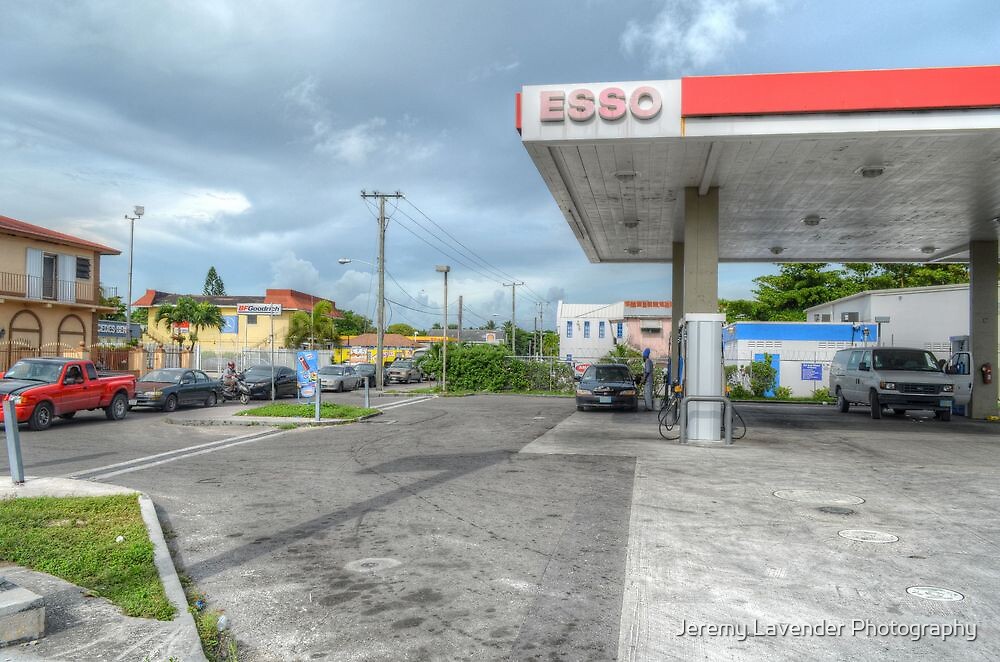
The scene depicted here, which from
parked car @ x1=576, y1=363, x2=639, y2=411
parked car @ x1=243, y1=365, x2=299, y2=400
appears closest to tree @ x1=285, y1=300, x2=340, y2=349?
parked car @ x1=243, y1=365, x2=299, y2=400

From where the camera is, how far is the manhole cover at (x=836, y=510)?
292 inches

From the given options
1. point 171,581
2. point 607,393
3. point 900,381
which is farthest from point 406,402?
point 171,581

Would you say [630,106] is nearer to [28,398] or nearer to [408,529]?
[408,529]

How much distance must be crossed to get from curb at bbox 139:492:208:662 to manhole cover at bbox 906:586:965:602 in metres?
4.68

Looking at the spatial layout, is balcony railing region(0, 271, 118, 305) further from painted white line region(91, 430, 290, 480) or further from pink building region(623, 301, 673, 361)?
pink building region(623, 301, 673, 361)

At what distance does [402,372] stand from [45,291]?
19503mm

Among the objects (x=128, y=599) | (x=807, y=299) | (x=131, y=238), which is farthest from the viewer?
(x=807, y=299)

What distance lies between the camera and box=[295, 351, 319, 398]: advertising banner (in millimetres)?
18828

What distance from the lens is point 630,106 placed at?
1199cm

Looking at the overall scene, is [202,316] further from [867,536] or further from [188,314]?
[867,536]

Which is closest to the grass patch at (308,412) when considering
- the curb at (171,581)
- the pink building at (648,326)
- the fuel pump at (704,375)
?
the fuel pump at (704,375)

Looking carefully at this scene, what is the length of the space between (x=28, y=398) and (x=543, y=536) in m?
14.3

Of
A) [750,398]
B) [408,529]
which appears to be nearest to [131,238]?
[750,398]

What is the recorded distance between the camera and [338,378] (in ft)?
118
